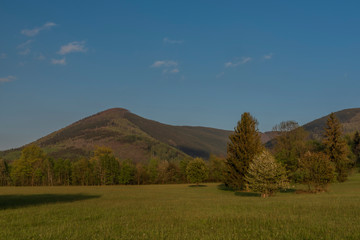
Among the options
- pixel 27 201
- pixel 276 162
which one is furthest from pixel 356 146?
pixel 27 201

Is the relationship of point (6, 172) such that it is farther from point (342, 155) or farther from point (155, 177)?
point (342, 155)

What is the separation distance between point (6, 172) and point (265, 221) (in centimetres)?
14206

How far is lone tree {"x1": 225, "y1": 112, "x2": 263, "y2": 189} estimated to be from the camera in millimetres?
51406

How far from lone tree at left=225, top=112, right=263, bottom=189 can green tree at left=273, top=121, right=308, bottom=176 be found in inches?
1533

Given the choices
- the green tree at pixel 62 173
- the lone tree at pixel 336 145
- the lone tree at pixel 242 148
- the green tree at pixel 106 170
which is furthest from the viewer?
the green tree at pixel 62 173

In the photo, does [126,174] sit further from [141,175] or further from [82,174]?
[82,174]

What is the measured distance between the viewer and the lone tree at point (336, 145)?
74688mm

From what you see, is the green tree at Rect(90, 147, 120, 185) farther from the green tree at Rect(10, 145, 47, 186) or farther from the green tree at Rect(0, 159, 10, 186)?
the green tree at Rect(0, 159, 10, 186)

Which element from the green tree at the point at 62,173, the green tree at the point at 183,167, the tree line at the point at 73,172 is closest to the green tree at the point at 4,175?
the tree line at the point at 73,172

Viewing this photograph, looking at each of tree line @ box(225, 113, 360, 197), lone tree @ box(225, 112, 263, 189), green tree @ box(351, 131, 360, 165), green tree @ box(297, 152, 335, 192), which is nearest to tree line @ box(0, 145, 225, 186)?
tree line @ box(225, 113, 360, 197)

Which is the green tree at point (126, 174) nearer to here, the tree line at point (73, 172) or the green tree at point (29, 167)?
the tree line at point (73, 172)

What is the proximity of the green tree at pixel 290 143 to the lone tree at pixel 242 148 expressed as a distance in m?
38.9

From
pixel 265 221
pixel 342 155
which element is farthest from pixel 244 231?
pixel 342 155

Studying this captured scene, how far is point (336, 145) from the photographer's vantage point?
7662 cm
